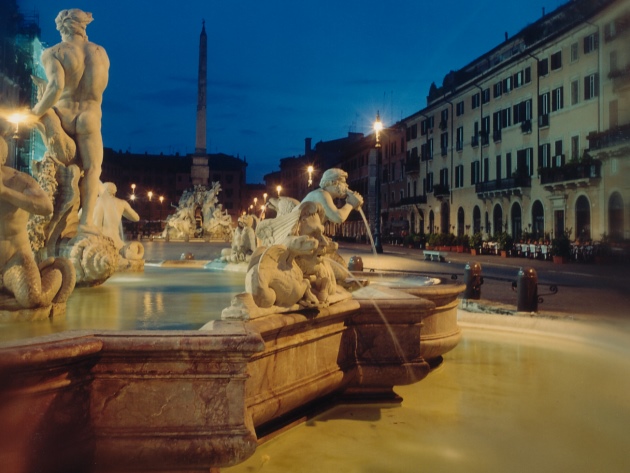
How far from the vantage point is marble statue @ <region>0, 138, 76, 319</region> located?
14.2 ft

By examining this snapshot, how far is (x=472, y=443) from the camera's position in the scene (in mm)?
4383

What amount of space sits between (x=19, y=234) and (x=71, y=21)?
331 centimetres

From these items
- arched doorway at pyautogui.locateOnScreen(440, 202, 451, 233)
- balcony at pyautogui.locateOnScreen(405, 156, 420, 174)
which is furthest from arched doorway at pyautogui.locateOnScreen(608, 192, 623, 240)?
balcony at pyautogui.locateOnScreen(405, 156, 420, 174)

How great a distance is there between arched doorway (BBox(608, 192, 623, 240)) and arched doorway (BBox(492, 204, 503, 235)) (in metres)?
11.5

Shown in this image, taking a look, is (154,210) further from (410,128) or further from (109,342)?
(109,342)

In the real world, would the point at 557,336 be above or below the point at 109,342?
below

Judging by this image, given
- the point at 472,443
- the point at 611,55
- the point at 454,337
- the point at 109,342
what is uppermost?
the point at 611,55

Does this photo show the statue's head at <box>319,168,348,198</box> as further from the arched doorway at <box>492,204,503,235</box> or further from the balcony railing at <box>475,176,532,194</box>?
the arched doorway at <box>492,204,503,235</box>

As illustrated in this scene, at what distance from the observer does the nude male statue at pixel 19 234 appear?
171 inches

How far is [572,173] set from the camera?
106ft

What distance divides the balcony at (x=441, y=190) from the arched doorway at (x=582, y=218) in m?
17.5

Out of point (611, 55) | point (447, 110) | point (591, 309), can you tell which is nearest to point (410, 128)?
point (447, 110)

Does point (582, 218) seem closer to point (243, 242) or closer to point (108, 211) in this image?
point (243, 242)

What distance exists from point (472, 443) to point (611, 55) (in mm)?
30333
